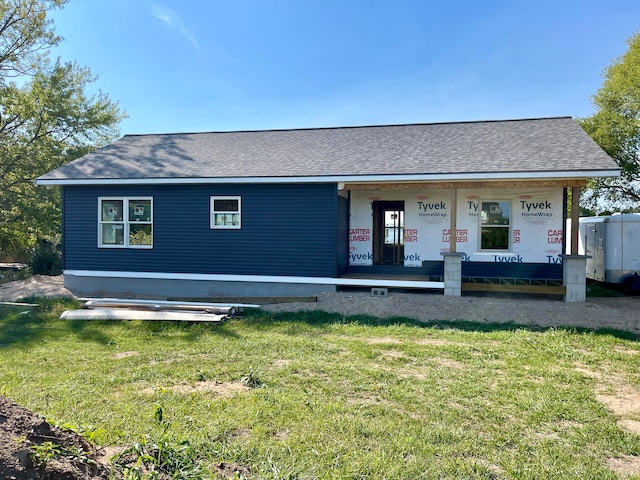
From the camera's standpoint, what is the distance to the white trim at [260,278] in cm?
995

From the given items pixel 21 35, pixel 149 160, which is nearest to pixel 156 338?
pixel 149 160

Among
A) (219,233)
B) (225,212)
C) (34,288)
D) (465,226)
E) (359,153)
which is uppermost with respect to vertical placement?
(359,153)

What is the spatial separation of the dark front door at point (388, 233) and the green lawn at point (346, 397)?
544 centimetres

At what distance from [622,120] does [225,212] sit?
1713cm

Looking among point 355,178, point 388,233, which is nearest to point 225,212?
point 355,178

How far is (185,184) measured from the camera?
11.1 m

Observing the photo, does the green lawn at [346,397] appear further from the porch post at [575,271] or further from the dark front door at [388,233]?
the dark front door at [388,233]

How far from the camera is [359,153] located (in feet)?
38.0

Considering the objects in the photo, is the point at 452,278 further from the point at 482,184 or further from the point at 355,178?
→ the point at 355,178

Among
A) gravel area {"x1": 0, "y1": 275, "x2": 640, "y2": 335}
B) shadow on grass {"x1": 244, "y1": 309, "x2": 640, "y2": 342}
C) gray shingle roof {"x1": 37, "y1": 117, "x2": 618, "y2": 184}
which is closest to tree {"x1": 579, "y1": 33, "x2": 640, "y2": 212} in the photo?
gray shingle roof {"x1": 37, "y1": 117, "x2": 618, "y2": 184}

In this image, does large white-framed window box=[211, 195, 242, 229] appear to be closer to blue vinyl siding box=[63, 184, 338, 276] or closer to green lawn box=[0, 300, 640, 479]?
blue vinyl siding box=[63, 184, 338, 276]

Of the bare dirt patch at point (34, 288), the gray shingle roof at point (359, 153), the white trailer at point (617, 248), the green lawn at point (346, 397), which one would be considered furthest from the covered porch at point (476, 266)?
the bare dirt patch at point (34, 288)

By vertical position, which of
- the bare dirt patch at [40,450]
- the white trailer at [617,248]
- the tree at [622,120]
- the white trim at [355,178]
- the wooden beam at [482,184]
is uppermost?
the tree at [622,120]

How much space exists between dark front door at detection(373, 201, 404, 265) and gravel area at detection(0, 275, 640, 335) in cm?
178
